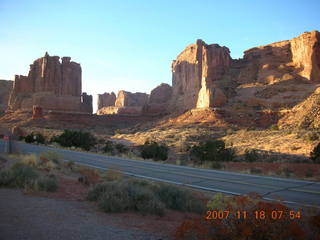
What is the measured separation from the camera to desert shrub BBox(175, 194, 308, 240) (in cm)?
439

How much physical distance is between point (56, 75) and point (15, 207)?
10064 centimetres

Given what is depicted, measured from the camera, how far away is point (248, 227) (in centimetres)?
446

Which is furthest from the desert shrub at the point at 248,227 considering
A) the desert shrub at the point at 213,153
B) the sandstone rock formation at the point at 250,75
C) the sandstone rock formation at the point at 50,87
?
the sandstone rock formation at the point at 50,87

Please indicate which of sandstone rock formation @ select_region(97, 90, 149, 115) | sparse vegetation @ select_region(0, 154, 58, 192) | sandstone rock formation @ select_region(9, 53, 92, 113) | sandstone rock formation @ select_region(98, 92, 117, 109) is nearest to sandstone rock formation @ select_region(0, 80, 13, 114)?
sandstone rock formation @ select_region(9, 53, 92, 113)

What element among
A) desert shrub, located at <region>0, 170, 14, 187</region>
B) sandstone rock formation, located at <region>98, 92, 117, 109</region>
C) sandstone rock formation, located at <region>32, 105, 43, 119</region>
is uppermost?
sandstone rock formation, located at <region>98, 92, 117, 109</region>

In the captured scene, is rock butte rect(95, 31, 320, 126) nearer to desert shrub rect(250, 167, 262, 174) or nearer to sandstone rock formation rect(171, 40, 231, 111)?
sandstone rock formation rect(171, 40, 231, 111)

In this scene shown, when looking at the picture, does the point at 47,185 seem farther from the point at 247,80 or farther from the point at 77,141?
the point at 247,80

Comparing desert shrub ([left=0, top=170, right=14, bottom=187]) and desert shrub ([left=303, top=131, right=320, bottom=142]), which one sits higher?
desert shrub ([left=303, top=131, right=320, bottom=142])

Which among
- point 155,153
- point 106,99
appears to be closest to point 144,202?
point 155,153

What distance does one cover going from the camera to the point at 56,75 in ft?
332

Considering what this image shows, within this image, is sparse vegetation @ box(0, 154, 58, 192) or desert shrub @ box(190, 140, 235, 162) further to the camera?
desert shrub @ box(190, 140, 235, 162)

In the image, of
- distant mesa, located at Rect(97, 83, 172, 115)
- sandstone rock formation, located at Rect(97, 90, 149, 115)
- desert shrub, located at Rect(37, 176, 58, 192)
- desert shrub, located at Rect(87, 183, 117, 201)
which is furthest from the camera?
sandstone rock formation, located at Rect(97, 90, 149, 115)

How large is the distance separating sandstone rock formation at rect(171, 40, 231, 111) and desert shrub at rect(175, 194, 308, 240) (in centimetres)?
6562

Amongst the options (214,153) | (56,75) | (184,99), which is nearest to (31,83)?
(56,75)
